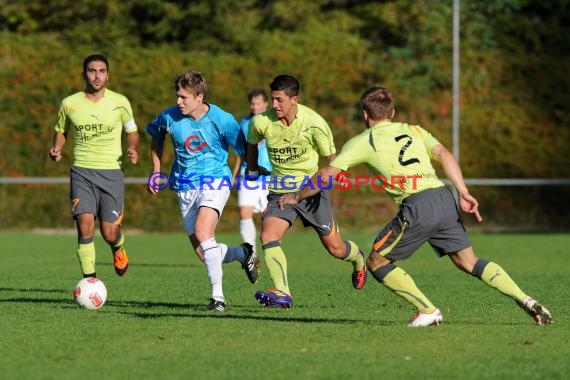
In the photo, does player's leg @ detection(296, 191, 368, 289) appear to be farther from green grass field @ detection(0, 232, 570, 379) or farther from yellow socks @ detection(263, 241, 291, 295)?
green grass field @ detection(0, 232, 570, 379)

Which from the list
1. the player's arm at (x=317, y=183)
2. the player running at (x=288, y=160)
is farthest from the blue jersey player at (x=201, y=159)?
the player's arm at (x=317, y=183)

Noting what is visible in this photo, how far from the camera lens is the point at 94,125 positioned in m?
10.7

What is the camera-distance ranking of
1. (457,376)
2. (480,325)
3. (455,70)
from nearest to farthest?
1. (457,376)
2. (480,325)
3. (455,70)

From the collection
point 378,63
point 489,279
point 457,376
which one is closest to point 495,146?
point 378,63

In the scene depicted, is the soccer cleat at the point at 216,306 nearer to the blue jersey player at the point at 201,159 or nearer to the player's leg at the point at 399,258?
the blue jersey player at the point at 201,159

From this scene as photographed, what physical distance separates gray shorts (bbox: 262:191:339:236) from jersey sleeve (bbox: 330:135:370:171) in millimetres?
1682

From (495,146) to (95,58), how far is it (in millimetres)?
16126

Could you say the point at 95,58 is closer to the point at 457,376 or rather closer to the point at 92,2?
the point at 457,376

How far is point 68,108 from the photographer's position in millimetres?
10719

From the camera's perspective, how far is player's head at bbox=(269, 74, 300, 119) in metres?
9.59

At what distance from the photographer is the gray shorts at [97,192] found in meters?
10.7

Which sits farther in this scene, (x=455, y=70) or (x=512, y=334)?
(x=455, y=70)

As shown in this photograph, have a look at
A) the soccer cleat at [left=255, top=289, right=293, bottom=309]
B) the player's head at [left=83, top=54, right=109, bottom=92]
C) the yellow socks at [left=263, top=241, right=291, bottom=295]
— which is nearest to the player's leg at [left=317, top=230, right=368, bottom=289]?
the yellow socks at [left=263, top=241, right=291, bottom=295]

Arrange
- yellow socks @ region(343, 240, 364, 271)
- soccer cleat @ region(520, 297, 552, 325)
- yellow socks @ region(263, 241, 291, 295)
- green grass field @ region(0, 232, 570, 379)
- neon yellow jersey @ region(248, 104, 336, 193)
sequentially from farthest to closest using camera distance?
yellow socks @ region(343, 240, 364, 271) → neon yellow jersey @ region(248, 104, 336, 193) → yellow socks @ region(263, 241, 291, 295) → soccer cleat @ region(520, 297, 552, 325) → green grass field @ region(0, 232, 570, 379)
